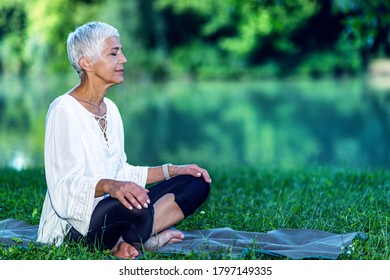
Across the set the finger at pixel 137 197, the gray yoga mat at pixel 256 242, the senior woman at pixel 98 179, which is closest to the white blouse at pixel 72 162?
the senior woman at pixel 98 179

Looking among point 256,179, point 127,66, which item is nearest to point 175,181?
point 256,179

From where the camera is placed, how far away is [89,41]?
154 inches

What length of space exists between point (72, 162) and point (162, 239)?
0.76 m

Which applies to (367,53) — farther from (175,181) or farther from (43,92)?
(175,181)

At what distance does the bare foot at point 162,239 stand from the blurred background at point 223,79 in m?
5.13

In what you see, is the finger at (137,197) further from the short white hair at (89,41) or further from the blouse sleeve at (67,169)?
the short white hair at (89,41)

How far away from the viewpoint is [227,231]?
4.46m

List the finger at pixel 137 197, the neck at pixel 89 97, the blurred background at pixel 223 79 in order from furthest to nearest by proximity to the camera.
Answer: the blurred background at pixel 223 79 < the neck at pixel 89 97 < the finger at pixel 137 197

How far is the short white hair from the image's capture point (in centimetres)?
388

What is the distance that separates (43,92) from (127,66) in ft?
17.6

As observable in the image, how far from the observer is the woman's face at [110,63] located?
3.94 m

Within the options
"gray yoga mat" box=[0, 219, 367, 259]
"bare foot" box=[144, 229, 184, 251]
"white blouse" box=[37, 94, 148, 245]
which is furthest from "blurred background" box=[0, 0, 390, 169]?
"white blouse" box=[37, 94, 148, 245]

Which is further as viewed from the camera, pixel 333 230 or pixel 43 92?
pixel 43 92

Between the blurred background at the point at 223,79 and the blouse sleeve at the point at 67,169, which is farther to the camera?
the blurred background at the point at 223,79
